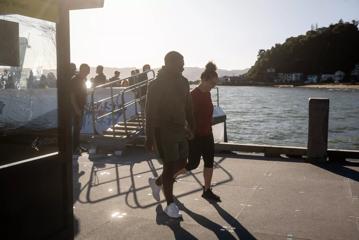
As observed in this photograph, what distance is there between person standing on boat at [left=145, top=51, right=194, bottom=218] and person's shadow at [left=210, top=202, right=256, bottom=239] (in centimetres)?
53

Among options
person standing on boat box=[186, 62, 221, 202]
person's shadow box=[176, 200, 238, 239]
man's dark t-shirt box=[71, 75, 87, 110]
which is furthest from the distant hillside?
person's shadow box=[176, 200, 238, 239]

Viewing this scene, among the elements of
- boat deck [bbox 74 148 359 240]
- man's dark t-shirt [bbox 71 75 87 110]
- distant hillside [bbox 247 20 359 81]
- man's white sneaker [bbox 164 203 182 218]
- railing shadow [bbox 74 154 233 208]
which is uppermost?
distant hillside [bbox 247 20 359 81]

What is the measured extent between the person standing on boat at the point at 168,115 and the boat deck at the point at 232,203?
0.48 metres

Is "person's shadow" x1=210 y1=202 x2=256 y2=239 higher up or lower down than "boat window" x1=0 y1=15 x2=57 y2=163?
lower down

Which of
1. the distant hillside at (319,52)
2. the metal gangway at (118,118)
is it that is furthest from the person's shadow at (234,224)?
the distant hillside at (319,52)

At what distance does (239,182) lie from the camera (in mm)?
7230

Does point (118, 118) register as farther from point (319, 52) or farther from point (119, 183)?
point (319, 52)

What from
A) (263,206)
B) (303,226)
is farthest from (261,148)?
(303,226)

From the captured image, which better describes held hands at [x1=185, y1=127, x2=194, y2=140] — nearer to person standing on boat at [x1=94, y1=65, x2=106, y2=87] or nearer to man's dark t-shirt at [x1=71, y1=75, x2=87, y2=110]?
man's dark t-shirt at [x1=71, y1=75, x2=87, y2=110]

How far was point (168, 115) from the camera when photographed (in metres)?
5.27

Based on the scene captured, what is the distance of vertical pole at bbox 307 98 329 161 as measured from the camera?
870cm

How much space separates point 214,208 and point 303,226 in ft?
3.65

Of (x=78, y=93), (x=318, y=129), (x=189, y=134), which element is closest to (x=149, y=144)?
(x=189, y=134)

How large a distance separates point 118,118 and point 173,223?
7.94 m
